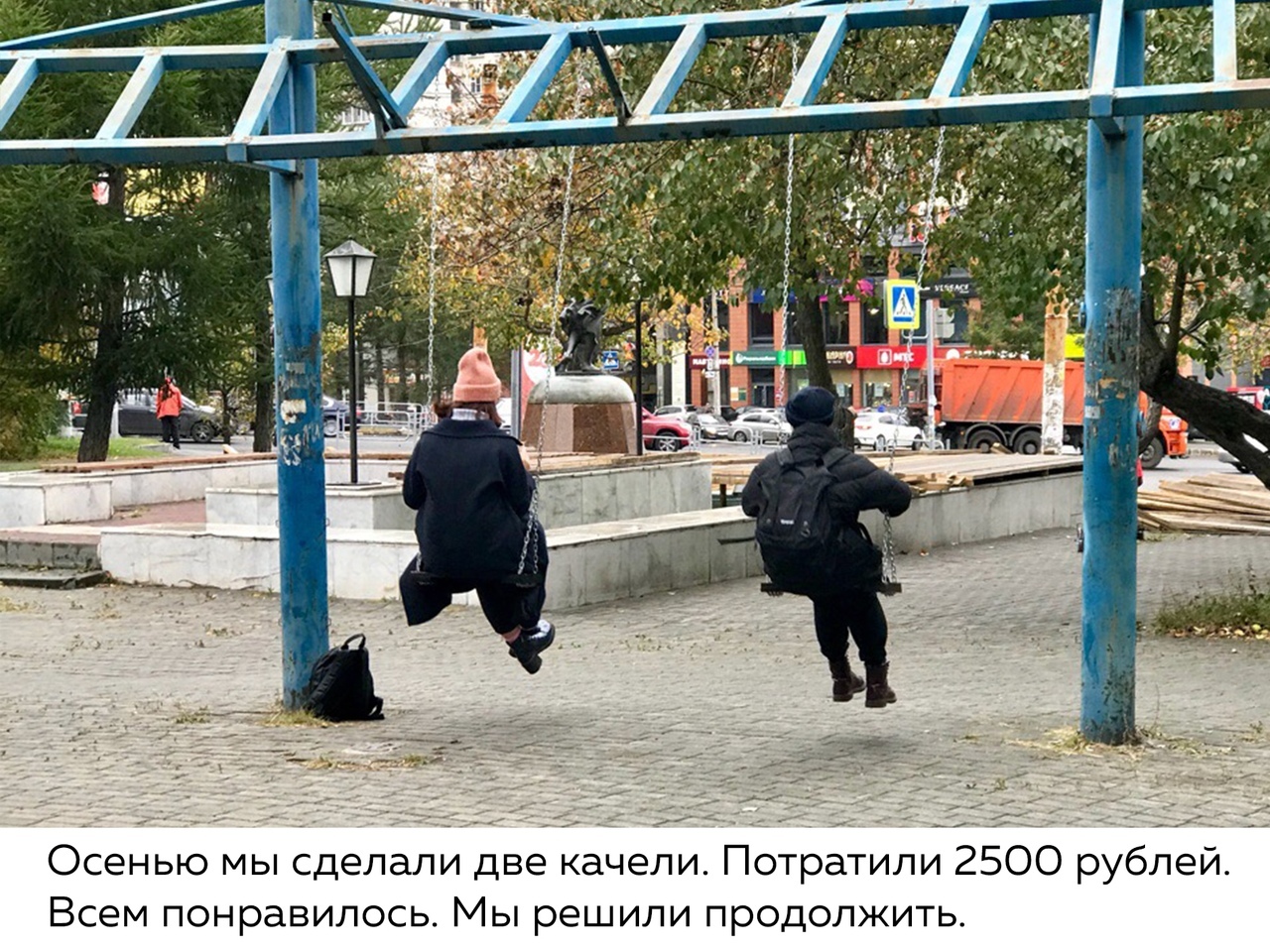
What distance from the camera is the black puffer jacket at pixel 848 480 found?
8492 mm

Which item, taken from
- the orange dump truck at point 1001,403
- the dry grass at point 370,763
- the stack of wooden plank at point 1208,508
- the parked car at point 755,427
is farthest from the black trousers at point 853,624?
the parked car at point 755,427

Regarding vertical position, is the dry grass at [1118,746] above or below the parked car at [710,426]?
above

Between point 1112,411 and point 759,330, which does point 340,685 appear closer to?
point 1112,411

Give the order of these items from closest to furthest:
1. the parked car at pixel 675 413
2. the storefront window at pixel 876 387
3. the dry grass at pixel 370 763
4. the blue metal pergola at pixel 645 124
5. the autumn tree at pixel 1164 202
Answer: the blue metal pergola at pixel 645 124, the dry grass at pixel 370 763, the autumn tree at pixel 1164 202, the parked car at pixel 675 413, the storefront window at pixel 876 387

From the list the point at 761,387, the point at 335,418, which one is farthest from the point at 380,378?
the point at 761,387

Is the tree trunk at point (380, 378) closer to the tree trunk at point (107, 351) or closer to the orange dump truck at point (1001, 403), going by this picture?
the orange dump truck at point (1001, 403)

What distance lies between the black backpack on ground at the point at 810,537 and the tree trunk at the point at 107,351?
27.6 m

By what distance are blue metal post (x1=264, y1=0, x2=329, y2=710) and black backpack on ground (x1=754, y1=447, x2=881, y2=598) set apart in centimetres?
211

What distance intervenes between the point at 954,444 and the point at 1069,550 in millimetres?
34312

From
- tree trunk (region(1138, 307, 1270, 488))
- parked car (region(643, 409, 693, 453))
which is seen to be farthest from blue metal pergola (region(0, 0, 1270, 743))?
parked car (region(643, 409, 693, 453))

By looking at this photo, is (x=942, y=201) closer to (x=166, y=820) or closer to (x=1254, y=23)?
(x=1254, y=23)

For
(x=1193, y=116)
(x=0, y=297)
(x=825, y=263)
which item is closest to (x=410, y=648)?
(x=825, y=263)

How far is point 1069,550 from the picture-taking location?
2161cm

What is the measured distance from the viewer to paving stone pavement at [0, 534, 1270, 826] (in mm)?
7254
